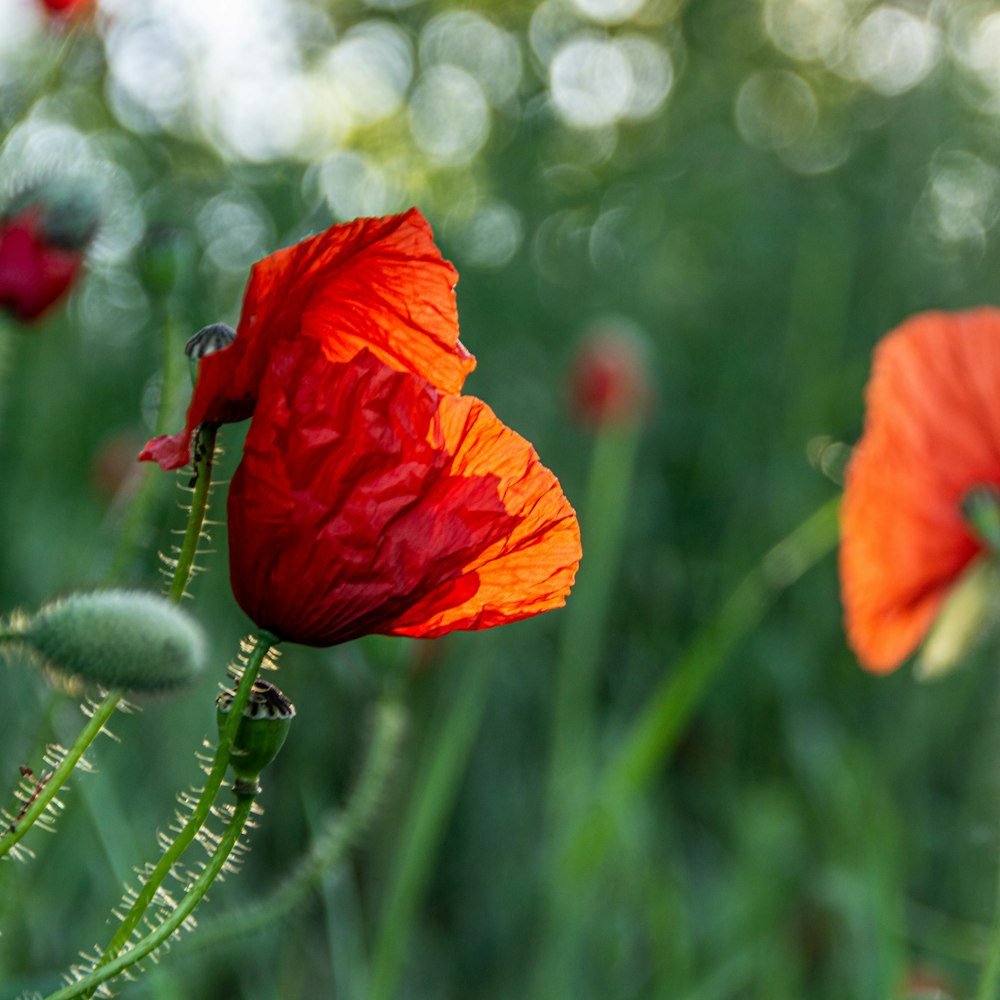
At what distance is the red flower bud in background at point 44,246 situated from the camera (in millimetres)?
1003

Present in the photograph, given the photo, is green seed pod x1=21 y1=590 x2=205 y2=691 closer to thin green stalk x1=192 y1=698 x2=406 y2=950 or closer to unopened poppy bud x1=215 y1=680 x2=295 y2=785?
unopened poppy bud x1=215 y1=680 x2=295 y2=785

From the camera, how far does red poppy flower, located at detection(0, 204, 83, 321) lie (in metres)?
1.01

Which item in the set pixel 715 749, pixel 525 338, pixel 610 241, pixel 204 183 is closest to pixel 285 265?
pixel 715 749

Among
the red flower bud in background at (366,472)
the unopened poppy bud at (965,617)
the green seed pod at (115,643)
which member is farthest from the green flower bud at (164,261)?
the unopened poppy bud at (965,617)

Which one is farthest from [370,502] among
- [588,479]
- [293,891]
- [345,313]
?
[588,479]

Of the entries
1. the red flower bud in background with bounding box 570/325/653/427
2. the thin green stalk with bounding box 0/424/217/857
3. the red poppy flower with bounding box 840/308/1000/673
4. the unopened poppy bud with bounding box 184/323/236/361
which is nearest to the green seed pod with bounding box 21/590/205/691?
the thin green stalk with bounding box 0/424/217/857

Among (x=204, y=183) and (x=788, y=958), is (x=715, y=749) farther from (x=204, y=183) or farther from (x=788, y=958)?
(x=204, y=183)

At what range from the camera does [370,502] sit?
0.60 meters

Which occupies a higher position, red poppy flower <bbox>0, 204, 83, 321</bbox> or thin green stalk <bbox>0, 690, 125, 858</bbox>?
red poppy flower <bbox>0, 204, 83, 321</bbox>

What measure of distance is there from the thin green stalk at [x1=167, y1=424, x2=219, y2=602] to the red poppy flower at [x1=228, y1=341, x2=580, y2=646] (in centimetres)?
3

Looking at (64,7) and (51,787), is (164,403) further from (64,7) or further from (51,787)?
(64,7)

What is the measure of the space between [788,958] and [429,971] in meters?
0.62

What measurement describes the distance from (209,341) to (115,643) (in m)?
0.14

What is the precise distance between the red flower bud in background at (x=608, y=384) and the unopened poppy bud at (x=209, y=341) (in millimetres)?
1832
